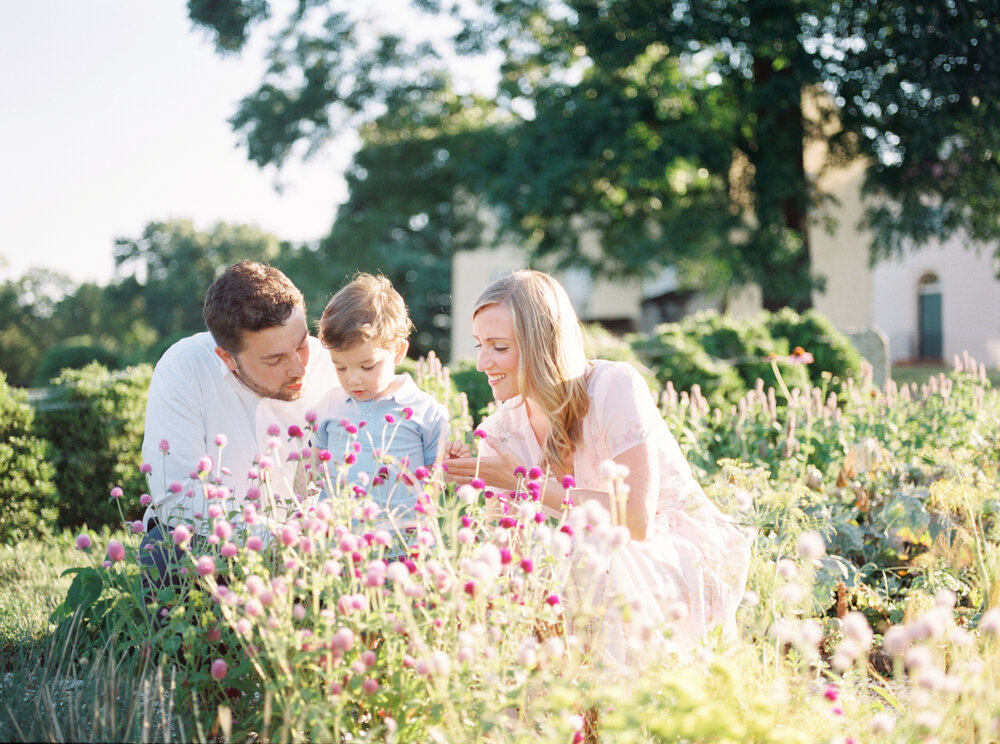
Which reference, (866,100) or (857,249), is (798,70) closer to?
(866,100)

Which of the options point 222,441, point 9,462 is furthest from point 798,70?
point 222,441

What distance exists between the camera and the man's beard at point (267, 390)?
3434 millimetres

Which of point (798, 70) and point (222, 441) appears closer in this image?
point (222, 441)

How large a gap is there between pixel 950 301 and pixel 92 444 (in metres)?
23.4

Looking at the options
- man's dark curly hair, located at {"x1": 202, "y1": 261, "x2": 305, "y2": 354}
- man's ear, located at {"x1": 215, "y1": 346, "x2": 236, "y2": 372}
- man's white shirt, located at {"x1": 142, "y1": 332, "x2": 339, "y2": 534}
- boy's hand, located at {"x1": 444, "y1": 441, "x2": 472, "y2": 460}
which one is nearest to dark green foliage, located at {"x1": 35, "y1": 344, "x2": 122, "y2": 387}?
man's white shirt, located at {"x1": 142, "y1": 332, "x2": 339, "y2": 534}

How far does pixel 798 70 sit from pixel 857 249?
36.4ft

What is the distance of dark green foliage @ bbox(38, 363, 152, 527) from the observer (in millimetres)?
6234

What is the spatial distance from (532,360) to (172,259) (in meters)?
57.6

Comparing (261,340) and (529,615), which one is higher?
(261,340)

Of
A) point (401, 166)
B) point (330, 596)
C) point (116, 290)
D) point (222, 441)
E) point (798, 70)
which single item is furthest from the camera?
point (116, 290)

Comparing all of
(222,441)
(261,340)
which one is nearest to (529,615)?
(222,441)

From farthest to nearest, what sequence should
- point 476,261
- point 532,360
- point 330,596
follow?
point 476,261 → point 532,360 → point 330,596

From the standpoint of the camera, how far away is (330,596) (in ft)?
6.56

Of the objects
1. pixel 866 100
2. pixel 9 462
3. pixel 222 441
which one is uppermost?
pixel 866 100
